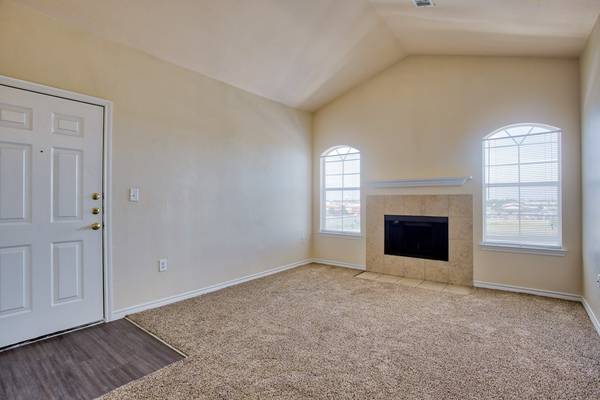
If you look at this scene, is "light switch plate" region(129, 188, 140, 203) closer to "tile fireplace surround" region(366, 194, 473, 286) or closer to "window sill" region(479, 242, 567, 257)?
"tile fireplace surround" region(366, 194, 473, 286)

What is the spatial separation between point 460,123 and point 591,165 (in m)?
1.54

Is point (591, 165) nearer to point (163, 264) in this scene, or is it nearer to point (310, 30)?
point (310, 30)

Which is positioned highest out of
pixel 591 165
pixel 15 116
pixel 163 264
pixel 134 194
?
pixel 15 116

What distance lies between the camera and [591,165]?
299 cm

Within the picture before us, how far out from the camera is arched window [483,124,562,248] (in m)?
3.68

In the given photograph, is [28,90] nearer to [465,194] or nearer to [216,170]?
[216,170]

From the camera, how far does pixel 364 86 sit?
5.05 metres

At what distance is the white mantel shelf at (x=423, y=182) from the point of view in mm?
4223

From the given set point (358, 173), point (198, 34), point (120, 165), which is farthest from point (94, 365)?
point (358, 173)

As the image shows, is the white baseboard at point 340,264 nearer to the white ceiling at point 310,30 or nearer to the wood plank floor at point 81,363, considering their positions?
the white ceiling at point 310,30

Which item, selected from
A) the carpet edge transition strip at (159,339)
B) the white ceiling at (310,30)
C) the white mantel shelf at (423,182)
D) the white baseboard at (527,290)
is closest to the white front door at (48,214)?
the carpet edge transition strip at (159,339)

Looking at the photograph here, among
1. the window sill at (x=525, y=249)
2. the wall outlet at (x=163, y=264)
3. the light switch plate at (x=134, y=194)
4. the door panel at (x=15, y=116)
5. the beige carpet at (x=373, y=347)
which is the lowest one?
the beige carpet at (x=373, y=347)

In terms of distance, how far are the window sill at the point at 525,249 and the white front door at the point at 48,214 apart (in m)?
4.42

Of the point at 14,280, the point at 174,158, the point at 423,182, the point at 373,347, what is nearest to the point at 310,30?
the point at 174,158
